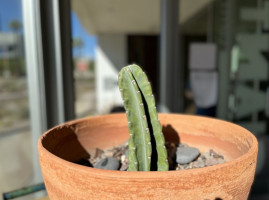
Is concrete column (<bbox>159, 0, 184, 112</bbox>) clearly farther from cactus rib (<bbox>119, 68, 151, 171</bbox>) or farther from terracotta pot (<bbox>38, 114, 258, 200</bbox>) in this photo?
cactus rib (<bbox>119, 68, 151, 171</bbox>)

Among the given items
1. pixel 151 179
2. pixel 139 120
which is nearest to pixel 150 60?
pixel 139 120

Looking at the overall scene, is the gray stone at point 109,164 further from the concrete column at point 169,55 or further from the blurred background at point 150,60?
the concrete column at point 169,55

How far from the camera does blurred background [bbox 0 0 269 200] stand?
1047 mm

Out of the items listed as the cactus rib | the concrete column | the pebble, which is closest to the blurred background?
the concrete column

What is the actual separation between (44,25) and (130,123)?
77 cm

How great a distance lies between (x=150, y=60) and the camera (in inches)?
241

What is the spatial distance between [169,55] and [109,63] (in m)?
4.75

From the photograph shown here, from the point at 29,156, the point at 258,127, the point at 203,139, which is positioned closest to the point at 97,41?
the point at 29,156

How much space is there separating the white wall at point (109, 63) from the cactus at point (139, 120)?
5.34 m

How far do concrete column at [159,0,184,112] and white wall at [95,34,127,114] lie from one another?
4.47 meters

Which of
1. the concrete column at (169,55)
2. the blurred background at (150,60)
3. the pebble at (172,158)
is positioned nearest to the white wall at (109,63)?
the blurred background at (150,60)

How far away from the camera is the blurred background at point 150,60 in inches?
41.2

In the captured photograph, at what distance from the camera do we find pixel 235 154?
1.91 ft

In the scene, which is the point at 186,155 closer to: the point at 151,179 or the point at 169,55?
the point at 151,179
